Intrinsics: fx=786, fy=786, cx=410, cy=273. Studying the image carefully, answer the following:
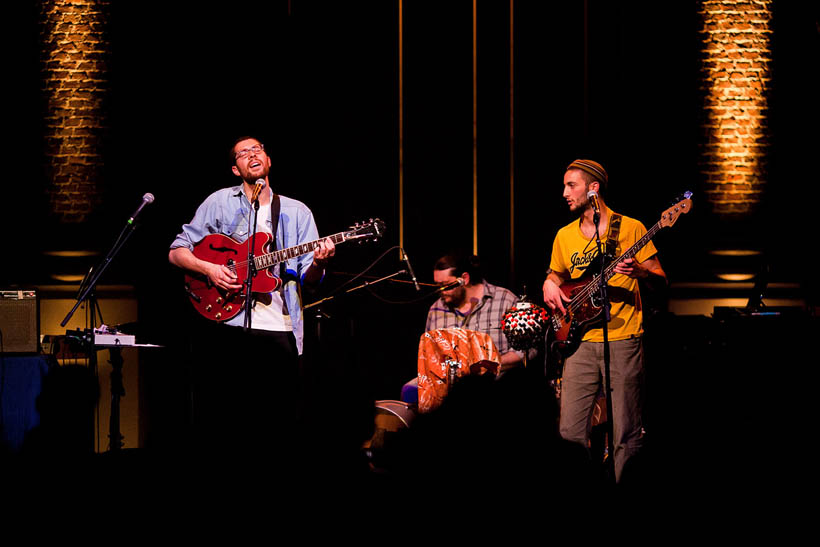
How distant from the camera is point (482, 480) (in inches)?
Result: 162

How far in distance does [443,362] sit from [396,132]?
7.96 ft

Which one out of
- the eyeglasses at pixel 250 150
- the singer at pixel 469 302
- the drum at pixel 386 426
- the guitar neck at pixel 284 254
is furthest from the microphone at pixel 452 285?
the eyeglasses at pixel 250 150

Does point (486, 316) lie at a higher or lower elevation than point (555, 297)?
lower

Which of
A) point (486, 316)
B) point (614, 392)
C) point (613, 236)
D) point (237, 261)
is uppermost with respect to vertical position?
point (613, 236)

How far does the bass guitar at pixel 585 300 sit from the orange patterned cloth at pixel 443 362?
Result: 539mm

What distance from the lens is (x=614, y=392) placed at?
14.5 feet

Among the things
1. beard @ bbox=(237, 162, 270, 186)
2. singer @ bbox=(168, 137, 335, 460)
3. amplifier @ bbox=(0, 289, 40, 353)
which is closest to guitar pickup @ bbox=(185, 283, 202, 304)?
singer @ bbox=(168, 137, 335, 460)

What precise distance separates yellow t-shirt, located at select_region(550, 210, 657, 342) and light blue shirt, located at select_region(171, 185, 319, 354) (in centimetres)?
155

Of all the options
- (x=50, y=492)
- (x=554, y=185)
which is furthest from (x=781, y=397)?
(x=50, y=492)

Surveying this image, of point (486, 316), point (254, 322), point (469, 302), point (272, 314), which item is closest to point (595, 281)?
point (486, 316)

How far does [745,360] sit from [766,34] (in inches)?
118

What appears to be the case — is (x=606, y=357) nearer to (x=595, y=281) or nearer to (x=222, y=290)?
(x=595, y=281)

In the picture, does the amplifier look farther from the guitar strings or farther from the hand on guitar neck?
the guitar strings

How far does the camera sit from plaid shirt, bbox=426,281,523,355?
18.2 feet
